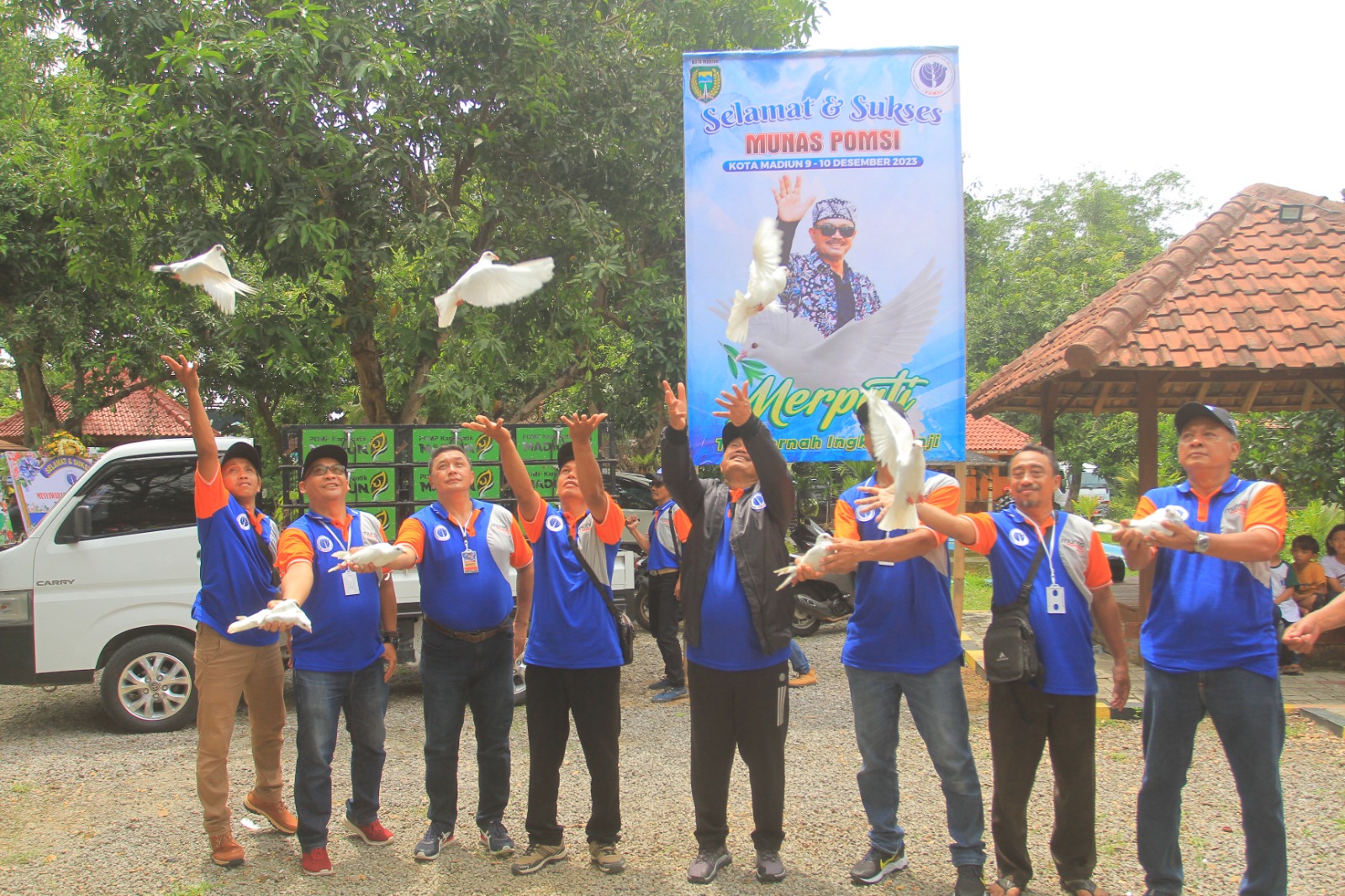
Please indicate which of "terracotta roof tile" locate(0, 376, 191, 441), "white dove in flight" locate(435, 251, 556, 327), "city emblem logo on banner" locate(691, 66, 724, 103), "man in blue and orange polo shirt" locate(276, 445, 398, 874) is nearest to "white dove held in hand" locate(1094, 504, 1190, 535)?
"white dove in flight" locate(435, 251, 556, 327)

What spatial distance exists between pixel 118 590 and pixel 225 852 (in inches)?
120

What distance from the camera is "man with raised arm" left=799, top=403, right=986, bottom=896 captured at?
11.4ft

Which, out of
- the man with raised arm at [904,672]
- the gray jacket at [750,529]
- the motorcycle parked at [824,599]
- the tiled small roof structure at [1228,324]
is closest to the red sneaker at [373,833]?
the gray jacket at [750,529]

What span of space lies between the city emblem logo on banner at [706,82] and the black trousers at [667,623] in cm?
350

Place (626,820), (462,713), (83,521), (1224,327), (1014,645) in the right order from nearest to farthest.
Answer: (1014,645) → (462,713) → (626,820) → (83,521) → (1224,327)

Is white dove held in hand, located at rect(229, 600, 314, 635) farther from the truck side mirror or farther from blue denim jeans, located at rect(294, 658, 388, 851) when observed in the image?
the truck side mirror

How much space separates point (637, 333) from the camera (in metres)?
A: 9.20

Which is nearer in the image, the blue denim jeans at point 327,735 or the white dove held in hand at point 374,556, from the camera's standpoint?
the white dove held in hand at point 374,556

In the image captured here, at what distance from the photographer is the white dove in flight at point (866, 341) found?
6.48 meters

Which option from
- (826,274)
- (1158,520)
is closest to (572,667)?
(1158,520)

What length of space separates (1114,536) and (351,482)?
5.81 metres

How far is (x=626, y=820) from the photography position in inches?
178

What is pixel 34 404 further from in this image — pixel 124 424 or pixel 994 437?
pixel 994 437

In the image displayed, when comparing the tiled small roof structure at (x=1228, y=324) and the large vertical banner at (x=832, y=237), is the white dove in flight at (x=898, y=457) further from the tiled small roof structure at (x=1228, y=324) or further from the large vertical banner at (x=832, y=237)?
the tiled small roof structure at (x=1228, y=324)
